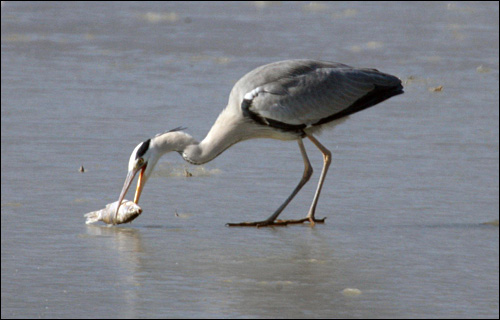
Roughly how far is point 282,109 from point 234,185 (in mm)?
706

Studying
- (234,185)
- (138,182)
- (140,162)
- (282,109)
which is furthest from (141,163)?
(282,109)

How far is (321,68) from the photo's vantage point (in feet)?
27.2

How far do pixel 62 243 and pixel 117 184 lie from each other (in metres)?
1.54

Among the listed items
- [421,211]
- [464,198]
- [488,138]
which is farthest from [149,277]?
[488,138]

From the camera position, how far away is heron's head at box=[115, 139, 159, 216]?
734 cm

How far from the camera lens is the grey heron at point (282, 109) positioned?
760cm

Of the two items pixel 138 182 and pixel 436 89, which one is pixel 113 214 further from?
pixel 436 89

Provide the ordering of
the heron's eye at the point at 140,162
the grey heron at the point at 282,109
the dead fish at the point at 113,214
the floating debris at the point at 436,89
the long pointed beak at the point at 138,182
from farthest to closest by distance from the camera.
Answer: the floating debris at the point at 436,89
the grey heron at the point at 282,109
the heron's eye at the point at 140,162
the long pointed beak at the point at 138,182
the dead fish at the point at 113,214

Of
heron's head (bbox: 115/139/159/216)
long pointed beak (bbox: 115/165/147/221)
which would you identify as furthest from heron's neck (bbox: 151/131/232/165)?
long pointed beak (bbox: 115/165/147/221)

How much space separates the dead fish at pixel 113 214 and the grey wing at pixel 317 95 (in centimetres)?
122

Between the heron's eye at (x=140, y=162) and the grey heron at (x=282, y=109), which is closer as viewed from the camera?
the heron's eye at (x=140, y=162)

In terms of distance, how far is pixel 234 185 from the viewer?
8.15 meters

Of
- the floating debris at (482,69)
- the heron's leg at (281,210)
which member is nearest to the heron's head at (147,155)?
the heron's leg at (281,210)

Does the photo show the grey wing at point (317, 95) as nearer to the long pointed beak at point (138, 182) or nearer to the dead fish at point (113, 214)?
the long pointed beak at point (138, 182)
